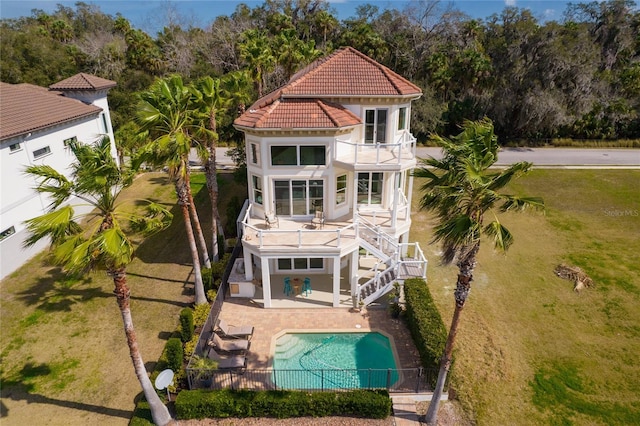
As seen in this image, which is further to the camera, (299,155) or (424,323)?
(299,155)

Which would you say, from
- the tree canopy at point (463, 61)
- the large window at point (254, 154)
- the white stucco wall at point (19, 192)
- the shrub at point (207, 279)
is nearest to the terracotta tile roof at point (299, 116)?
the large window at point (254, 154)

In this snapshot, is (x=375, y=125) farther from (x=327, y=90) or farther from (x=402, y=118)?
(x=327, y=90)

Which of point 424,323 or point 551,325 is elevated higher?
point 424,323

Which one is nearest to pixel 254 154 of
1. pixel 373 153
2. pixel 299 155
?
pixel 299 155

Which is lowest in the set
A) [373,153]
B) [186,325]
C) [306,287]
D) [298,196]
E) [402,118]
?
[306,287]

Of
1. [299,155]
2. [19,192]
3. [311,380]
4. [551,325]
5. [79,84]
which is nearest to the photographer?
[311,380]

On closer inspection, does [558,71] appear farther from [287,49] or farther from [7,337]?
[7,337]

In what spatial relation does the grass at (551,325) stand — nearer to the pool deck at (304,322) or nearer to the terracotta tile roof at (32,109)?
the pool deck at (304,322)

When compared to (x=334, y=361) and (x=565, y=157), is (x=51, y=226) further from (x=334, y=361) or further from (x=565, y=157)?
(x=565, y=157)

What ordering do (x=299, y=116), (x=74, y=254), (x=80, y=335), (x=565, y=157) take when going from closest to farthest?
(x=74, y=254) → (x=80, y=335) → (x=299, y=116) → (x=565, y=157)
